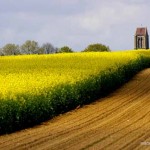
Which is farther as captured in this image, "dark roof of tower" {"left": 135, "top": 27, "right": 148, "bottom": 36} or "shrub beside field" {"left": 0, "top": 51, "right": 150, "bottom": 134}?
"dark roof of tower" {"left": 135, "top": 27, "right": 148, "bottom": 36}

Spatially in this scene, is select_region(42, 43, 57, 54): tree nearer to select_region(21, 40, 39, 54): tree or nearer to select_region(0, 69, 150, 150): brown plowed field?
select_region(21, 40, 39, 54): tree

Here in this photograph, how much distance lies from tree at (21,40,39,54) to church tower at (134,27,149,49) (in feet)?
165

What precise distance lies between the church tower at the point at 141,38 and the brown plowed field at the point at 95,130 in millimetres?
143991

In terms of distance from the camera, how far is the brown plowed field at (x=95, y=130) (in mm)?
11977

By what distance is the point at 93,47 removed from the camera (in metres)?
123

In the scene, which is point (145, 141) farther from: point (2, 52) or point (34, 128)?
point (2, 52)

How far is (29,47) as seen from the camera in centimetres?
12175

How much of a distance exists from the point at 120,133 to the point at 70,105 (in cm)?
657

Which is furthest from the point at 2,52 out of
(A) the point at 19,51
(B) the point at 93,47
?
(B) the point at 93,47

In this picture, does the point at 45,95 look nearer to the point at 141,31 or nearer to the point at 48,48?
the point at 48,48

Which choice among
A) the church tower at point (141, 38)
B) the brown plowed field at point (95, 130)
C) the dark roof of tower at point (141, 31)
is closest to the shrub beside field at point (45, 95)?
the brown plowed field at point (95, 130)

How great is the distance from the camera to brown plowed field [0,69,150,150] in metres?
12.0

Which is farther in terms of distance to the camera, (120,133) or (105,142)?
(120,133)

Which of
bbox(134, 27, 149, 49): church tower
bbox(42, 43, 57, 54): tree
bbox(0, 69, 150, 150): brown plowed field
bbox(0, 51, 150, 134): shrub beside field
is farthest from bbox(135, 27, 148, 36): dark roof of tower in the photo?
bbox(0, 69, 150, 150): brown plowed field
